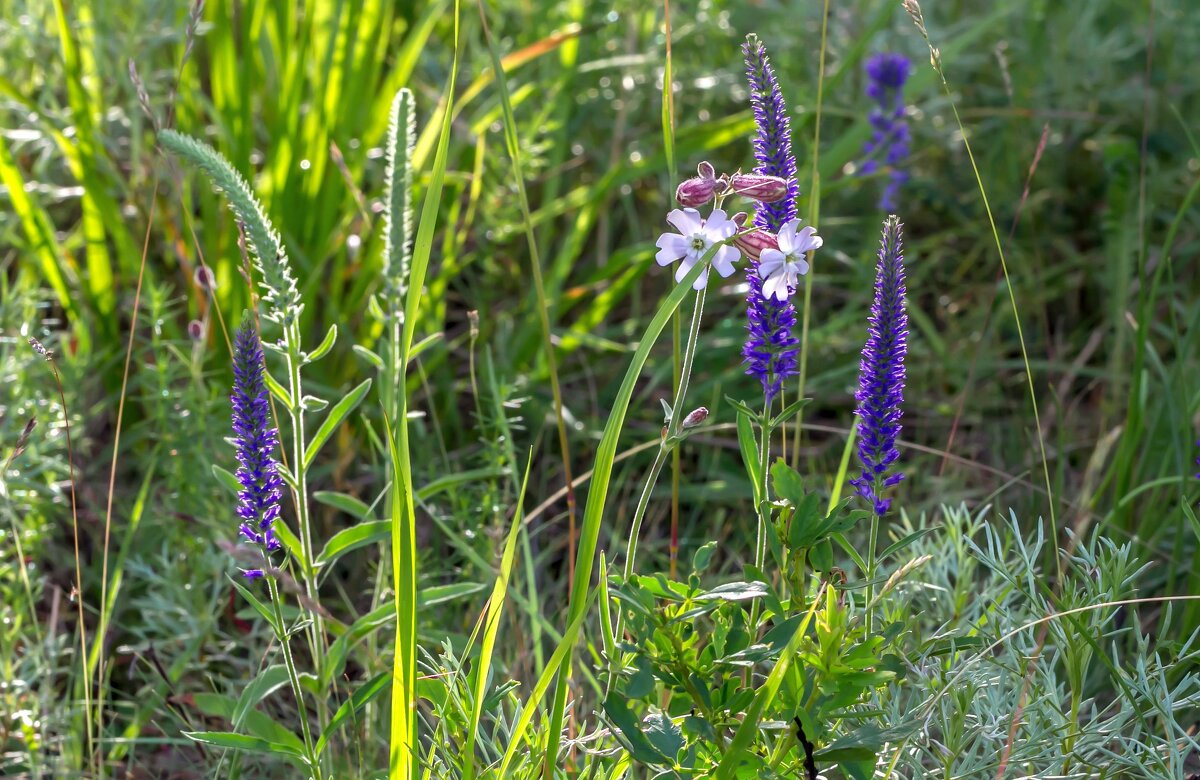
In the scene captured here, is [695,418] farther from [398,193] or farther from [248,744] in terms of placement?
[248,744]

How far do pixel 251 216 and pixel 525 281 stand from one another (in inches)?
64.9

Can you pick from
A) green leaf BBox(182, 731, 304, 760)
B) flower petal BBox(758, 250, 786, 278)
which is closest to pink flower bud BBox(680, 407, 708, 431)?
flower petal BBox(758, 250, 786, 278)

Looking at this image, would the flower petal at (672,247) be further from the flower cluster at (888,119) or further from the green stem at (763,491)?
the flower cluster at (888,119)

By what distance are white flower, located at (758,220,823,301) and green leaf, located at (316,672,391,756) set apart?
0.68 meters

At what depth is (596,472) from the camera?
1216mm

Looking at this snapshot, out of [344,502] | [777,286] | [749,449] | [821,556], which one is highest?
[777,286]

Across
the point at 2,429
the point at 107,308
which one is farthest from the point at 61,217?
the point at 2,429

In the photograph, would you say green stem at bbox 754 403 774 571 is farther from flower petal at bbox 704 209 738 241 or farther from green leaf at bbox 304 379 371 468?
green leaf at bbox 304 379 371 468

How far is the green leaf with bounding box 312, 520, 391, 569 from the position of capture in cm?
146

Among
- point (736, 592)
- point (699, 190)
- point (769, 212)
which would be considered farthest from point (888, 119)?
point (736, 592)

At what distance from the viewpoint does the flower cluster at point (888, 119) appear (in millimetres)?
2705

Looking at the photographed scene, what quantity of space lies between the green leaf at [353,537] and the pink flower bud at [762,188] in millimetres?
667

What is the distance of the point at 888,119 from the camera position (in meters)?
2.75

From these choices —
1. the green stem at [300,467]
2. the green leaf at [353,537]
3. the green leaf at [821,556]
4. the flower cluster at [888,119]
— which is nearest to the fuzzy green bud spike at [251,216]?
the green stem at [300,467]
